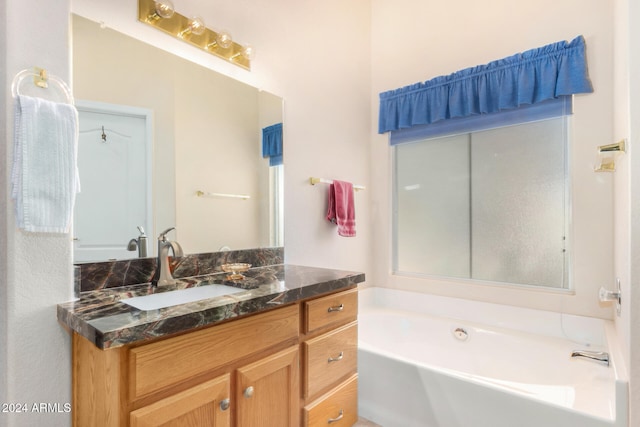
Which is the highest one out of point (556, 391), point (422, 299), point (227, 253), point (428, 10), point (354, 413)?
point (428, 10)

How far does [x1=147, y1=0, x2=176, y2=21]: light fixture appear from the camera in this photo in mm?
1459

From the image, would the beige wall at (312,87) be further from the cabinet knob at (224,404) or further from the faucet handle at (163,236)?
the cabinet knob at (224,404)

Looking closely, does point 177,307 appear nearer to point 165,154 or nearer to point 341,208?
point 165,154

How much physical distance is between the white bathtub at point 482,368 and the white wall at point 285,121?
64 cm

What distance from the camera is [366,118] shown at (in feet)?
9.51

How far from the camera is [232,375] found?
110 cm

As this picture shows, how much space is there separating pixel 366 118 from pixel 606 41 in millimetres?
1611

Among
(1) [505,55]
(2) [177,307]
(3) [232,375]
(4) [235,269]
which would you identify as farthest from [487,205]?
(2) [177,307]

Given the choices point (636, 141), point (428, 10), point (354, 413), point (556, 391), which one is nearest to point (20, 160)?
point (354, 413)

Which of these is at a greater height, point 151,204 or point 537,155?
point 537,155

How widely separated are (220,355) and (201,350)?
76mm

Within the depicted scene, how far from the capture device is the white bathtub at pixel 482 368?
1.43 metres

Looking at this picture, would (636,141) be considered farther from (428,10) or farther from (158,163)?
(428,10)

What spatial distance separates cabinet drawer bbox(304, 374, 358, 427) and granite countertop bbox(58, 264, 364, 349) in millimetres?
497
